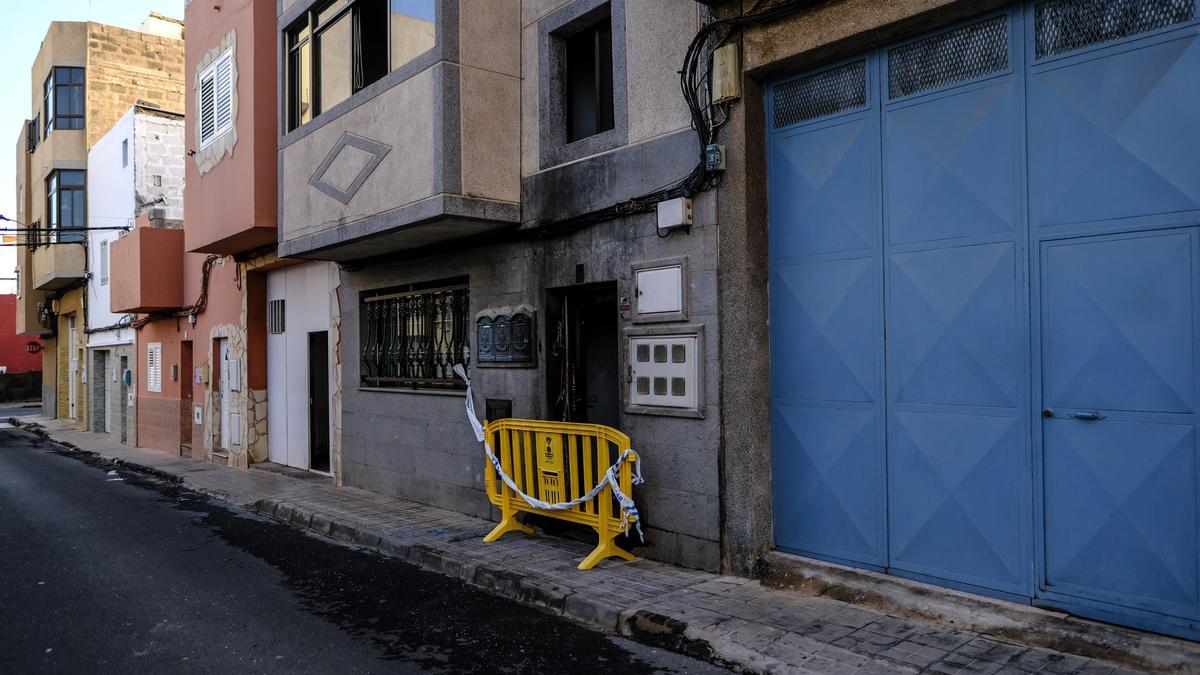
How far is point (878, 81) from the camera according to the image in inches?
229

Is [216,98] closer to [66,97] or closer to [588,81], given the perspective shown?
[588,81]

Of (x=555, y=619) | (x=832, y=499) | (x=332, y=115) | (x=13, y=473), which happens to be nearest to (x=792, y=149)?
(x=832, y=499)

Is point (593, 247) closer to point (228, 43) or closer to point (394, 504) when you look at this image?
point (394, 504)

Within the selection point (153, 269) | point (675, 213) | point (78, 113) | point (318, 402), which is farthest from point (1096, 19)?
point (78, 113)

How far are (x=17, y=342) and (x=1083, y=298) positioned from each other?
5194cm

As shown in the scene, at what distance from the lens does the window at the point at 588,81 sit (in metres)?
7.91

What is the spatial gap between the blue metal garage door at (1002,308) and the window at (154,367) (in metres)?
16.7

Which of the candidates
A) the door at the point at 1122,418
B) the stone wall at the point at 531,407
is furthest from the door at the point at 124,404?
the door at the point at 1122,418

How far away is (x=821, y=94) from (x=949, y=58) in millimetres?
989

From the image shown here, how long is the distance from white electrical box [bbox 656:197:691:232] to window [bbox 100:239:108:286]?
68.1 feet

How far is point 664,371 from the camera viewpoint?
681cm

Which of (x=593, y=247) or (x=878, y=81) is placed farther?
(x=593, y=247)

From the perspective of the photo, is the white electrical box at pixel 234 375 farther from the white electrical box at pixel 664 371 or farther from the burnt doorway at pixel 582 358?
the white electrical box at pixel 664 371

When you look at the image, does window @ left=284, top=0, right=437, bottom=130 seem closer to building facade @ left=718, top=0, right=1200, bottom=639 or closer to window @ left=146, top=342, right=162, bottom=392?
building facade @ left=718, top=0, right=1200, bottom=639
